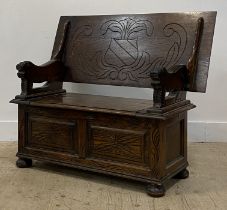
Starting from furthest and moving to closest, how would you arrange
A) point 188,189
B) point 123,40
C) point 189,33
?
point 123,40, point 189,33, point 188,189

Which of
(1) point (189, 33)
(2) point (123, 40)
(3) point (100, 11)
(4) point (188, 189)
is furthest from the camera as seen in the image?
(3) point (100, 11)

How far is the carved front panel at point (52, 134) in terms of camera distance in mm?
2896

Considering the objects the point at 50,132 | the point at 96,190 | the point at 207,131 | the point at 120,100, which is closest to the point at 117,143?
the point at 96,190

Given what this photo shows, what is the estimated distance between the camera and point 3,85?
3.98 m

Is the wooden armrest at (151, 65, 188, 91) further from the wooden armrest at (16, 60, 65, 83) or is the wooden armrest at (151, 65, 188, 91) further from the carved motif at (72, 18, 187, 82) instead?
the wooden armrest at (16, 60, 65, 83)

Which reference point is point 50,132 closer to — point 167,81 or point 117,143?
point 117,143

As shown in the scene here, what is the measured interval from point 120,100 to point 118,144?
0.45m

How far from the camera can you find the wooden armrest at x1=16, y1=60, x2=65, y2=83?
2986 millimetres

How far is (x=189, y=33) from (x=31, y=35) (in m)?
1.63

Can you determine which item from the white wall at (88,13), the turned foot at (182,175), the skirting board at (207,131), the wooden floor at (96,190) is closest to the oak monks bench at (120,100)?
the turned foot at (182,175)

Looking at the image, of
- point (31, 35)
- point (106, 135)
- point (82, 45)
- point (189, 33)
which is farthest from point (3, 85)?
point (189, 33)

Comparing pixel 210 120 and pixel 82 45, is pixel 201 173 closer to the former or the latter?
pixel 210 120

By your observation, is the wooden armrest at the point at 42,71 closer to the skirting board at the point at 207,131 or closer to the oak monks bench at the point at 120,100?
the oak monks bench at the point at 120,100

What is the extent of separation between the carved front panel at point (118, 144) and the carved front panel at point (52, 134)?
16 cm
